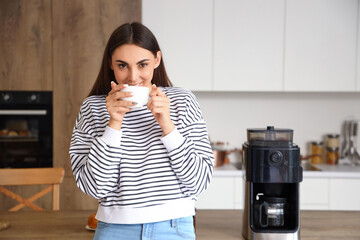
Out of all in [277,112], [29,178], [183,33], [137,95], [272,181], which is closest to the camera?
[137,95]

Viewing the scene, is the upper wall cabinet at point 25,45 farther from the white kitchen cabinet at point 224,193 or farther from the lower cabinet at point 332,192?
the lower cabinet at point 332,192

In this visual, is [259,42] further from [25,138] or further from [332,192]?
[25,138]

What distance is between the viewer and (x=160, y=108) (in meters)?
1.01

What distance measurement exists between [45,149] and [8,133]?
278 mm

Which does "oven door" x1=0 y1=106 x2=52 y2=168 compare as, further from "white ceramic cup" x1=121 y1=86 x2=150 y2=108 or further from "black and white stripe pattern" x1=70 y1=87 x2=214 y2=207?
"white ceramic cup" x1=121 y1=86 x2=150 y2=108

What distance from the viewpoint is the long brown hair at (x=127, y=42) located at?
110 centimetres

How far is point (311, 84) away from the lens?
3.11 meters

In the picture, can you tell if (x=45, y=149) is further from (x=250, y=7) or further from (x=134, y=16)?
(x=250, y=7)

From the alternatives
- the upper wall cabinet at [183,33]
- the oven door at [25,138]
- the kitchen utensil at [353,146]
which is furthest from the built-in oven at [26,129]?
the kitchen utensil at [353,146]

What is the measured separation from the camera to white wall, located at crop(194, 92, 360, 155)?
3461 mm

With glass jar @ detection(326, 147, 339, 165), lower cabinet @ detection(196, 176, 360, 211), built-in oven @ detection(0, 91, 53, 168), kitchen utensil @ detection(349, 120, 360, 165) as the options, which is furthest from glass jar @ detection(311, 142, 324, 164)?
built-in oven @ detection(0, 91, 53, 168)

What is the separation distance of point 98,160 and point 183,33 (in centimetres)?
216

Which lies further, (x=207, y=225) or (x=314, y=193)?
(x=314, y=193)

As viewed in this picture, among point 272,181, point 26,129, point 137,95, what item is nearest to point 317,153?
point 272,181
